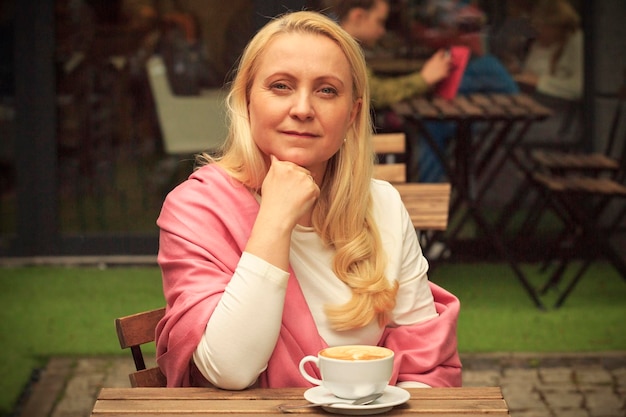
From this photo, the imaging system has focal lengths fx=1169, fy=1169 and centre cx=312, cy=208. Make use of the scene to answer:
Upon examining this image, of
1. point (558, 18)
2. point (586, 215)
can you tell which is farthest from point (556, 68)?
point (586, 215)

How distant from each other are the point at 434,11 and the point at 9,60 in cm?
284

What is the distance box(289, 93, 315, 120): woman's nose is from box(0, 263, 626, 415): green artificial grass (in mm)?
3254

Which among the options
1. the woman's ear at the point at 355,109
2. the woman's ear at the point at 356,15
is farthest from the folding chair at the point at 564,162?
the woman's ear at the point at 355,109

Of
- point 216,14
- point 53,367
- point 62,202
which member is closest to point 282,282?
point 53,367

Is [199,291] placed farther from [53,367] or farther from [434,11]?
[434,11]

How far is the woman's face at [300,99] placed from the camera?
2717 mm

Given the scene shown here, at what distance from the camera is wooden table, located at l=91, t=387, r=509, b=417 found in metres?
2.31

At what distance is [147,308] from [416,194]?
6.68 ft

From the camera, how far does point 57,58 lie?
771 centimetres

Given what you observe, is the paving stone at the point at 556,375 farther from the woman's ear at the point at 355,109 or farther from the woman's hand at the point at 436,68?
the woman's ear at the point at 355,109

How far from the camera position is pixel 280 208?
261 cm

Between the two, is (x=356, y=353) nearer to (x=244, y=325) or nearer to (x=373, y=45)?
(x=244, y=325)

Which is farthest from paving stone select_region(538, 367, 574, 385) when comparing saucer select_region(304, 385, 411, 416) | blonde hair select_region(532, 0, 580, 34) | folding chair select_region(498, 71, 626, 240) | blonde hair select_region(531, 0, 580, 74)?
saucer select_region(304, 385, 411, 416)

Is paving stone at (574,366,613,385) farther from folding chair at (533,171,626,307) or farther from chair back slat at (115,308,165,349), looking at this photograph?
chair back slat at (115,308,165,349)
